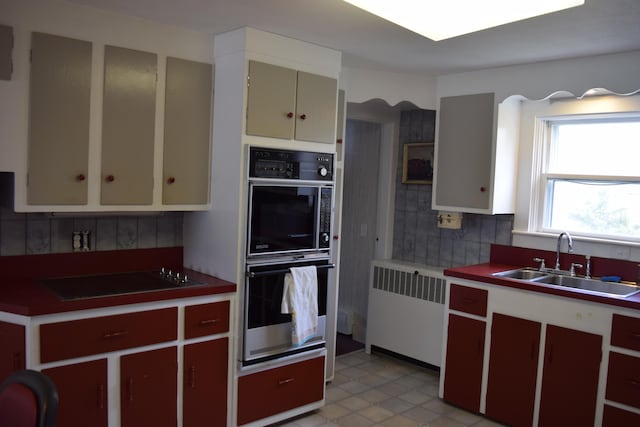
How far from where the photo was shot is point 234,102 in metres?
2.88

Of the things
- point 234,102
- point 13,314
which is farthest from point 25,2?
point 13,314

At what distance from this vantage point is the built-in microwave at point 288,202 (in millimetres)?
2891

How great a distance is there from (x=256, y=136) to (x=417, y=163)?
71.9 inches

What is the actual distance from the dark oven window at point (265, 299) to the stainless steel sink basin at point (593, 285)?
1.67 m

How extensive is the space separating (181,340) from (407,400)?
1.68 m

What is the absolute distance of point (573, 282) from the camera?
335 cm

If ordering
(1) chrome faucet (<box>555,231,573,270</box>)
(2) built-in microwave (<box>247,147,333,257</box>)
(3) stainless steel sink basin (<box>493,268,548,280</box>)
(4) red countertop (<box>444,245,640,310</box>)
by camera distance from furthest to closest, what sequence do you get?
(3) stainless steel sink basin (<box>493,268,548,280</box>)
(1) chrome faucet (<box>555,231,573,270</box>)
(2) built-in microwave (<box>247,147,333,257</box>)
(4) red countertop (<box>444,245,640,310</box>)

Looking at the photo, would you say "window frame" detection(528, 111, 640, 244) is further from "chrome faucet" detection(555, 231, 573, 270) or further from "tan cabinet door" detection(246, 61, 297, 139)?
"tan cabinet door" detection(246, 61, 297, 139)

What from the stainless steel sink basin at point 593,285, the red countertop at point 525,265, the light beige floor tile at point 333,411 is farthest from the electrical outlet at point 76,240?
the stainless steel sink basin at point 593,285

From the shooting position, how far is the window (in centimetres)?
331

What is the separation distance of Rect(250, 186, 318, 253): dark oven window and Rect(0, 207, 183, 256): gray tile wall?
2.20ft

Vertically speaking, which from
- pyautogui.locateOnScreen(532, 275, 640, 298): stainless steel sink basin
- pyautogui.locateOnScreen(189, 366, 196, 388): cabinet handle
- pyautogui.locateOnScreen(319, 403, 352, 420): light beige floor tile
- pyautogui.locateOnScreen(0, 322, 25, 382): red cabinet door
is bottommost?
pyautogui.locateOnScreen(319, 403, 352, 420): light beige floor tile

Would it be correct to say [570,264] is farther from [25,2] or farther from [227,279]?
[25,2]

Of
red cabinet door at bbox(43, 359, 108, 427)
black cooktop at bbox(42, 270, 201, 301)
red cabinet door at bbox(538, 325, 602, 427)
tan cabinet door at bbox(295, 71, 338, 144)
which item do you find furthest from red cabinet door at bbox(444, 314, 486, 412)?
red cabinet door at bbox(43, 359, 108, 427)
